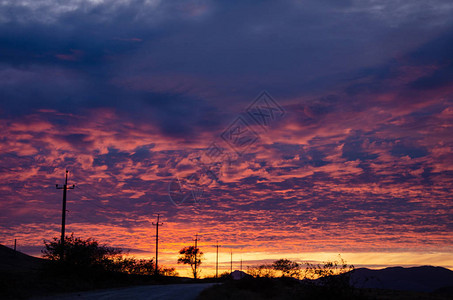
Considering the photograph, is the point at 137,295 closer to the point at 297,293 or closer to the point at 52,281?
the point at 297,293

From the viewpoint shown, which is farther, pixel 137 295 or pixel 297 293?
pixel 137 295

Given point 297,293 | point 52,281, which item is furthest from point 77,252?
point 297,293

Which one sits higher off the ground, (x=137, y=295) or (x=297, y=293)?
(x=297, y=293)

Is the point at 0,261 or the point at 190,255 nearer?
the point at 0,261

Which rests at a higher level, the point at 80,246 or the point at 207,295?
the point at 80,246

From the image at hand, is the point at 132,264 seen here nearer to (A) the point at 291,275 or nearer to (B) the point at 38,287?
(B) the point at 38,287

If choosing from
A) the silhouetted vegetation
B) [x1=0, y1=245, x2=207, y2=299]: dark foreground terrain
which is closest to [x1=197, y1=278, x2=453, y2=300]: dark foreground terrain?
the silhouetted vegetation

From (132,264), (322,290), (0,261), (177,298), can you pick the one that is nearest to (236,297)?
(177,298)

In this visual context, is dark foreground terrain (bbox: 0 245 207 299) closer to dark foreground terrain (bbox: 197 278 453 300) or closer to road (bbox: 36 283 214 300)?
road (bbox: 36 283 214 300)

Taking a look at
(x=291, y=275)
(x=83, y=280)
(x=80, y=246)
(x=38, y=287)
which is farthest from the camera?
(x=80, y=246)

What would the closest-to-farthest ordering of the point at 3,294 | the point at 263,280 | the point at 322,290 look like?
1. the point at 322,290
2. the point at 3,294
3. the point at 263,280

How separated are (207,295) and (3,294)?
11338mm

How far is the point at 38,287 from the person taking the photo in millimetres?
26984

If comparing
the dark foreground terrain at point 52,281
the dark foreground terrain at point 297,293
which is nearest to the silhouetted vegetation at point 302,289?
the dark foreground terrain at point 297,293
